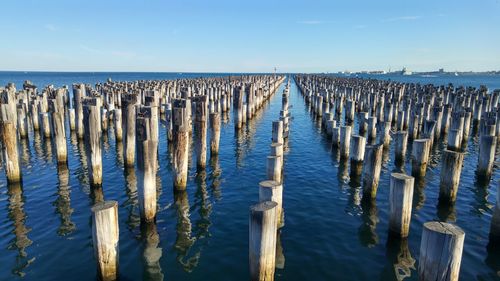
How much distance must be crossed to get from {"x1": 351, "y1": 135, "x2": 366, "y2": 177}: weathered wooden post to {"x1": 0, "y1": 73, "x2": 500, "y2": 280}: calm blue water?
465 mm

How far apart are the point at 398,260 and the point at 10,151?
1292cm

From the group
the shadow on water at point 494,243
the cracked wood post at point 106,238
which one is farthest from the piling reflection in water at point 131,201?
the shadow on water at point 494,243

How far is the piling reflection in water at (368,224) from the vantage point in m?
9.20

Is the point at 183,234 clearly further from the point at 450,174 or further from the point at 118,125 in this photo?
the point at 118,125

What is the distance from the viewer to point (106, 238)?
680 centimetres

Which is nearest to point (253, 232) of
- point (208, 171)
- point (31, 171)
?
point (208, 171)

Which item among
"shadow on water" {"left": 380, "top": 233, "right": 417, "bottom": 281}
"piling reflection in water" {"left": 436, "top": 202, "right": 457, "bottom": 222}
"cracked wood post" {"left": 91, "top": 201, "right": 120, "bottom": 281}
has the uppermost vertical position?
"cracked wood post" {"left": 91, "top": 201, "right": 120, "bottom": 281}

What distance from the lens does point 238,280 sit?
7.48 meters

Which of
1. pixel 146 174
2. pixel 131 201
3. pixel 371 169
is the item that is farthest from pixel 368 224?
pixel 131 201

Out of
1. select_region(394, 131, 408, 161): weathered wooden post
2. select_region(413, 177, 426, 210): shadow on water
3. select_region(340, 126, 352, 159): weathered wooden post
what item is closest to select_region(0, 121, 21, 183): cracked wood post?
select_region(340, 126, 352, 159): weathered wooden post

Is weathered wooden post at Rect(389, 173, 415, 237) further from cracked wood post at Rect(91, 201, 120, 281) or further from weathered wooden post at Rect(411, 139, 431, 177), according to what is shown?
cracked wood post at Rect(91, 201, 120, 281)

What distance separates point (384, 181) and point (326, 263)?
6.92 m

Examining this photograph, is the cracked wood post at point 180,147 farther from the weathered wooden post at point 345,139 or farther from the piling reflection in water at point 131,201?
the weathered wooden post at point 345,139

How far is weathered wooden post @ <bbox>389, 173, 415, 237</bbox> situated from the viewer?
26.8 ft
